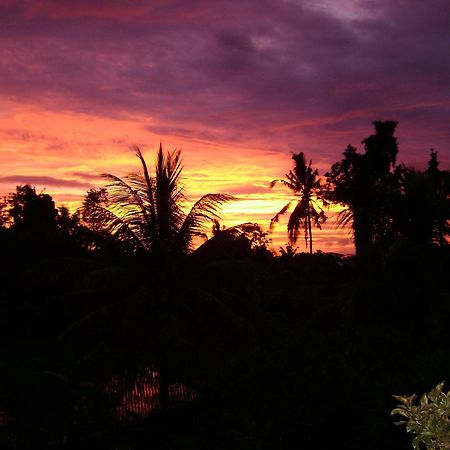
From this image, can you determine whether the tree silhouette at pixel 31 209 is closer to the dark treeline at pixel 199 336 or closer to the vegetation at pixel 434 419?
the dark treeline at pixel 199 336

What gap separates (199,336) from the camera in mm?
15922

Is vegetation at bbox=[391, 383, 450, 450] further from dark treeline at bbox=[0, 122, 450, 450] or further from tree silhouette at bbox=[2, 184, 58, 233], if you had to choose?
tree silhouette at bbox=[2, 184, 58, 233]

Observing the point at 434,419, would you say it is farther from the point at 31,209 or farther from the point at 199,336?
the point at 31,209

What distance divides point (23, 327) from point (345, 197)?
22.7 meters

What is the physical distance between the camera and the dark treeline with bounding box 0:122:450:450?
8062 mm

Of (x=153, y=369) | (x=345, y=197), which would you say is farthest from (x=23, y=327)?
(x=345, y=197)

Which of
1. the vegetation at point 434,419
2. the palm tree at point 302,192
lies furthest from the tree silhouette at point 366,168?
the vegetation at point 434,419

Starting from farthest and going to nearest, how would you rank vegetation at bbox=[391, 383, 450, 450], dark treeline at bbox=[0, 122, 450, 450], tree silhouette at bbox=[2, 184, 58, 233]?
tree silhouette at bbox=[2, 184, 58, 233] → dark treeline at bbox=[0, 122, 450, 450] → vegetation at bbox=[391, 383, 450, 450]

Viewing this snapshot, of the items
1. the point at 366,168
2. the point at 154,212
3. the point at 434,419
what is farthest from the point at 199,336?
the point at 366,168

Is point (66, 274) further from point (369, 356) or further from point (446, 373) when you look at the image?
point (446, 373)

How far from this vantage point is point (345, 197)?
36.8 meters

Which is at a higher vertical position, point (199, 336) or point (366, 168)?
point (366, 168)

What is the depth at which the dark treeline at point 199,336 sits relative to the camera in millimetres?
8062

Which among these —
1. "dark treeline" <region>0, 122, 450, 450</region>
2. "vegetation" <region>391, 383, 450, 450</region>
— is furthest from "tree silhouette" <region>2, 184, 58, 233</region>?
"vegetation" <region>391, 383, 450, 450</region>
